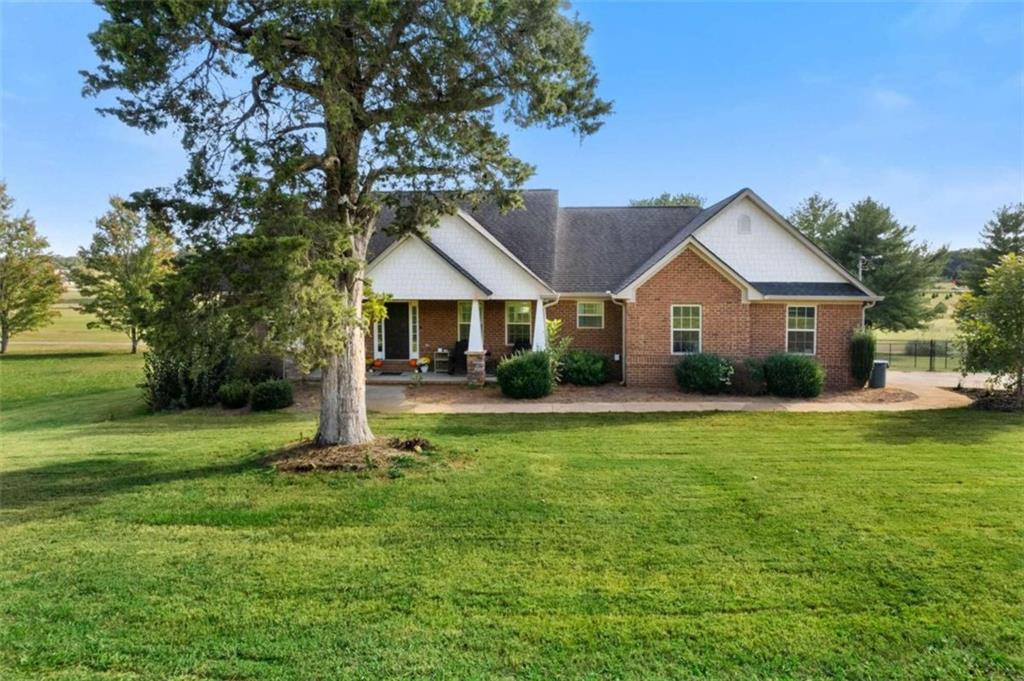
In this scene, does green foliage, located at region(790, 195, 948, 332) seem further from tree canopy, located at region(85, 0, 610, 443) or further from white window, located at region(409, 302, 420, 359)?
tree canopy, located at region(85, 0, 610, 443)

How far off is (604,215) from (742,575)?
18967 millimetres

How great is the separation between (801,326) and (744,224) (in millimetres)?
3644

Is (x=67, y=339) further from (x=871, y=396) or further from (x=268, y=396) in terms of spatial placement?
(x=871, y=396)

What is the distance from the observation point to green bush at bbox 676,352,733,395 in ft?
51.1

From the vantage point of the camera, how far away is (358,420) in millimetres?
8836

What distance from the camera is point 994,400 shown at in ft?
45.2

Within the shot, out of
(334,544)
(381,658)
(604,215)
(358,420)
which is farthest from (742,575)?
(604,215)

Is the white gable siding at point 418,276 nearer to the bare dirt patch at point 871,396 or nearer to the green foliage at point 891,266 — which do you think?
the bare dirt patch at point 871,396

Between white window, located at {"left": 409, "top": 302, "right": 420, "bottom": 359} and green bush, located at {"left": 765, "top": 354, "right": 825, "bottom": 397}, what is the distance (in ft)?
35.9

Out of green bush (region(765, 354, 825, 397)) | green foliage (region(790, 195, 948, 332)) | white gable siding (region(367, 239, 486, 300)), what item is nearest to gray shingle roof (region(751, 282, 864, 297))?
green bush (region(765, 354, 825, 397))

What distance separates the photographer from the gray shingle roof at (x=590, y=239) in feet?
60.5

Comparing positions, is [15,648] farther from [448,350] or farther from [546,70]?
[448,350]

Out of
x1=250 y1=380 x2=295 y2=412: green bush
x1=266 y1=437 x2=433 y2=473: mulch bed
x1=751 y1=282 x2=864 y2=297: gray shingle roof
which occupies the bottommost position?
x1=266 y1=437 x2=433 y2=473: mulch bed

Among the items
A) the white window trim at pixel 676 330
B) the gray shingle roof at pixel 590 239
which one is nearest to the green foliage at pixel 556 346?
the gray shingle roof at pixel 590 239
